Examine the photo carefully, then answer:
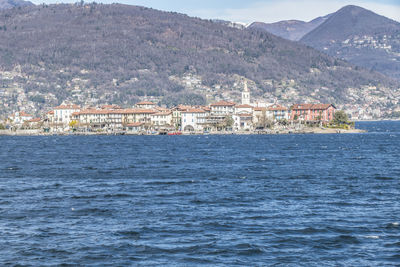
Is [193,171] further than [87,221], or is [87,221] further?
[193,171]

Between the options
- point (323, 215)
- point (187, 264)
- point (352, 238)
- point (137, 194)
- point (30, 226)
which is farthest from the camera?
point (137, 194)

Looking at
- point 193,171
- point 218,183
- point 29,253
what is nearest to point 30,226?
point 29,253

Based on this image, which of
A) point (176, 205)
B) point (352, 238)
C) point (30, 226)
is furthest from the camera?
point (176, 205)

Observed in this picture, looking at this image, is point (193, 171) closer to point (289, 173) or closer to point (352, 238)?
point (289, 173)

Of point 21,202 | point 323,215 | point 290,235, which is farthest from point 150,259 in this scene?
point 21,202

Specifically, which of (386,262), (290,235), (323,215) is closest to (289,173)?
(323,215)

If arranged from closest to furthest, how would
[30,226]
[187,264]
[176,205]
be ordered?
[187,264], [30,226], [176,205]

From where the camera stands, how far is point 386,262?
97.6 ft

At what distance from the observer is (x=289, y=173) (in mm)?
68375

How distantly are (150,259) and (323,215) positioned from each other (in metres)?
14.5

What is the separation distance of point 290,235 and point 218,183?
79.1 ft

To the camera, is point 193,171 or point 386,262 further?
point 193,171

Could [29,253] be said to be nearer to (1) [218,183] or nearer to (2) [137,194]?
(2) [137,194]

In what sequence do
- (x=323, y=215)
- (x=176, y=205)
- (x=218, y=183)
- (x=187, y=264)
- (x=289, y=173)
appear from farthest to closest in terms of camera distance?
(x=289, y=173) → (x=218, y=183) → (x=176, y=205) → (x=323, y=215) → (x=187, y=264)
